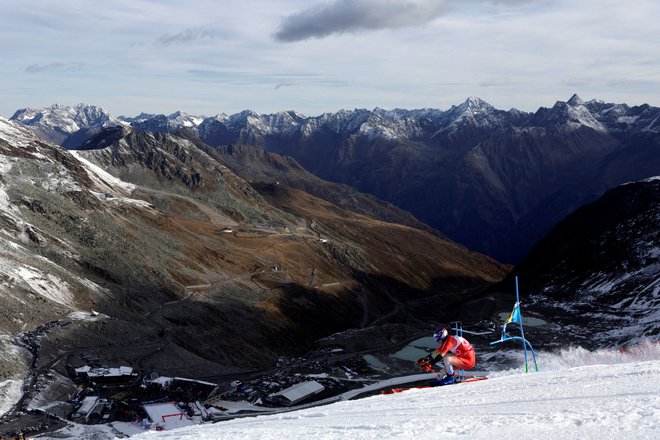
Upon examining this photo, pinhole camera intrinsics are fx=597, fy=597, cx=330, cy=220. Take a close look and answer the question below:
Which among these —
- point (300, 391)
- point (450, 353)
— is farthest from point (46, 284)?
point (450, 353)

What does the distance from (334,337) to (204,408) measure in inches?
1792

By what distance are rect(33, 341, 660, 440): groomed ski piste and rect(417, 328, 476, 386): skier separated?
118 cm

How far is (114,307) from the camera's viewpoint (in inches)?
3529

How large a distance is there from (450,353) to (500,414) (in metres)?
9.13

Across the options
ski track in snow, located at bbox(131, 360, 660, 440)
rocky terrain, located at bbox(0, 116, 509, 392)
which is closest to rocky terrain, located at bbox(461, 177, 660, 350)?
rocky terrain, located at bbox(0, 116, 509, 392)

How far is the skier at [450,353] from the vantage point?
24.8 metres

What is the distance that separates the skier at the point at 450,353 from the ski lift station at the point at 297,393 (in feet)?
115

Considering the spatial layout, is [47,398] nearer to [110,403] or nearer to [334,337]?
[110,403]

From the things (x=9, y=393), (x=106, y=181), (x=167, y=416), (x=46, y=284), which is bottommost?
(x=167, y=416)

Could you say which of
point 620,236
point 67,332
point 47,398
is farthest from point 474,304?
point 47,398

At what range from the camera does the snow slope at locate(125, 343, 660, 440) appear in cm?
1430

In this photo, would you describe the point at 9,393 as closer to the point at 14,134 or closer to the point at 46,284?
the point at 46,284

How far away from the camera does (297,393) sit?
198ft

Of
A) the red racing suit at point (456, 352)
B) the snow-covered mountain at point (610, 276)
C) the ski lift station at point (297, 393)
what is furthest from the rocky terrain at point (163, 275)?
the red racing suit at point (456, 352)
